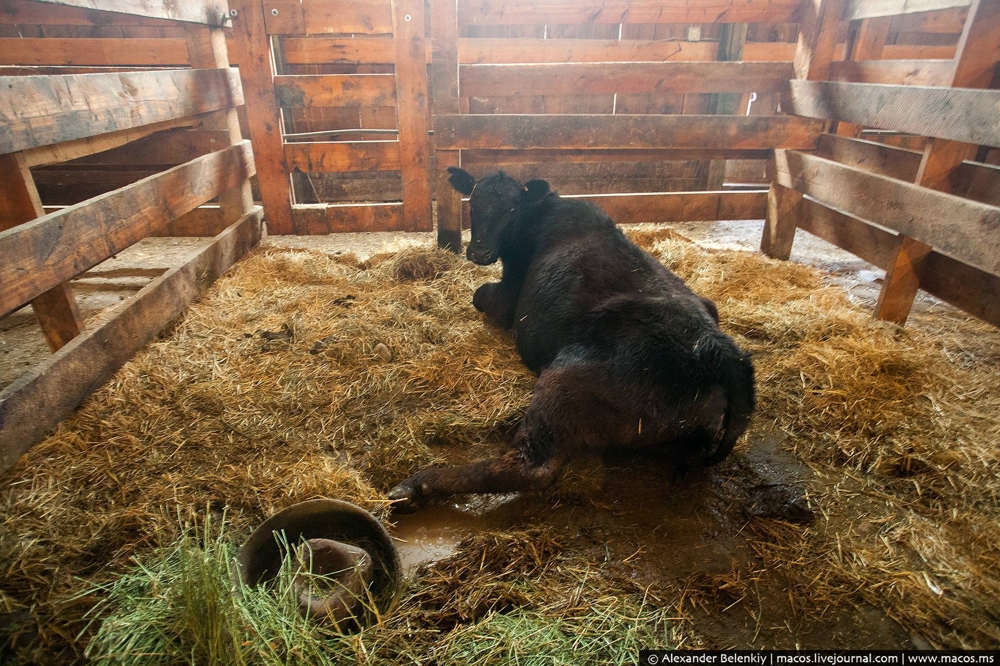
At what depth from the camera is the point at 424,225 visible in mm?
6855

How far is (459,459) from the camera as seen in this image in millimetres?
3004

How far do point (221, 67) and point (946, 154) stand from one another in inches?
254

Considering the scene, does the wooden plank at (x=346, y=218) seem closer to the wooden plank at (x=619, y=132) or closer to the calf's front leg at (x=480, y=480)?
the wooden plank at (x=619, y=132)

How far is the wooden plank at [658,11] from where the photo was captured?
230 inches

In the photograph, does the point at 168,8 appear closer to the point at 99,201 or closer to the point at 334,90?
the point at 99,201

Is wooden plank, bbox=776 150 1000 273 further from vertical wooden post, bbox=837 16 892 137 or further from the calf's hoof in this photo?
the calf's hoof

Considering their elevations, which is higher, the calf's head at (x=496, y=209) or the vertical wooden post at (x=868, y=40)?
the vertical wooden post at (x=868, y=40)

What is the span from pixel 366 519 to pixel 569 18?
19.7ft

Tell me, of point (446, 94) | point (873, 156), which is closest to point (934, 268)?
point (873, 156)

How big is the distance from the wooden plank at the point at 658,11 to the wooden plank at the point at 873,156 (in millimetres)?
1481

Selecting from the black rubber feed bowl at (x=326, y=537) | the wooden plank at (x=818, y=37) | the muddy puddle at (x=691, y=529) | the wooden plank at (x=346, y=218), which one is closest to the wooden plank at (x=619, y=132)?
the wooden plank at (x=818, y=37)

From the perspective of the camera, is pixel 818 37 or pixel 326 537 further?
pixel 818 37

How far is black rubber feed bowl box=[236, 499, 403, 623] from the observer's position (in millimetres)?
2109

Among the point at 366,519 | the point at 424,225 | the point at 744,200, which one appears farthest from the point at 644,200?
the point at 366,519
